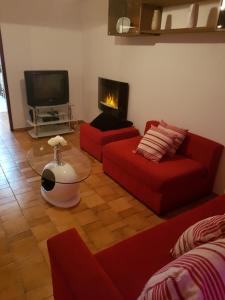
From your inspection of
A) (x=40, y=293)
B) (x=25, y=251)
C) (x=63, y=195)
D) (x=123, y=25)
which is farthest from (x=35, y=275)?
(x=123, y=25)

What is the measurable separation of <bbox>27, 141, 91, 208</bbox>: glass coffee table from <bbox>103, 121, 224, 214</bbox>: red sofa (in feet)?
1.44

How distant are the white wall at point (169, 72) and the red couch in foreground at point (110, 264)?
1.43 meters

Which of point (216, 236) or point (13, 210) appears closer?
point (216, 236)

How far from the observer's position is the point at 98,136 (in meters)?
3.18

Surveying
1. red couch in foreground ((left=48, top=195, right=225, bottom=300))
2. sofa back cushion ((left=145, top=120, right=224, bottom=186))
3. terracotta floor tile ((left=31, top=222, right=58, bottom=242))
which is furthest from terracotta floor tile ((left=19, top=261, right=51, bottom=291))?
sofa back cushion ((left=145, top=120, right=224, bottom=186))

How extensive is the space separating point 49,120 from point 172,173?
280 centimetres

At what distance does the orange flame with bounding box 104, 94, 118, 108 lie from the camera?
379 centimetres

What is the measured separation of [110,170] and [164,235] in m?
1.50

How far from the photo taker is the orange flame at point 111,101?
149 inches

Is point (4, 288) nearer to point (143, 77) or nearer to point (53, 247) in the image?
point (53, 247)

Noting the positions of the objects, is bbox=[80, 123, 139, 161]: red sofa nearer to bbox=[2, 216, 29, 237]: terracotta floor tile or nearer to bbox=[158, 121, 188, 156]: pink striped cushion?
bbox=[158, 121, 188, 156]: pink striped cushion

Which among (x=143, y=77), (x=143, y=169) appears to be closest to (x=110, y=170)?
(x=143, y=169)

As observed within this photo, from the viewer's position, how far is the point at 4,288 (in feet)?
5.10

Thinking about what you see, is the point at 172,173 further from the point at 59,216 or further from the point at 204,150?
the point at 59,216
